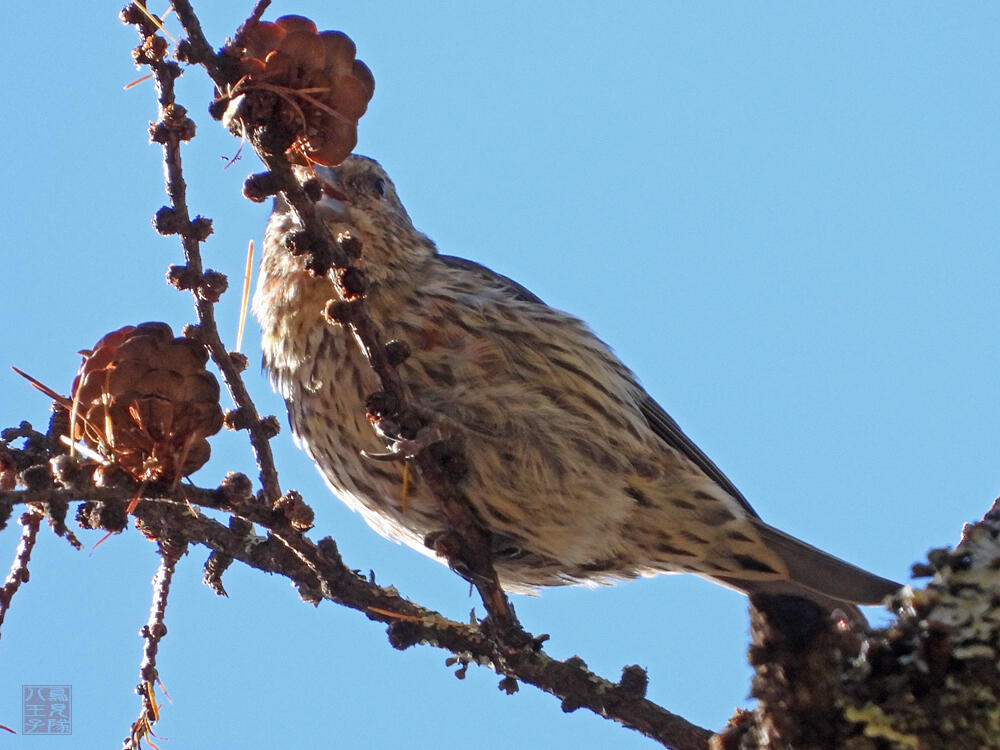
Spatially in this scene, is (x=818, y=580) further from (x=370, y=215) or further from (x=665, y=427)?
(x=370, y=215)

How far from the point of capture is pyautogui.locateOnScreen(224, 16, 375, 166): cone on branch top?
2043 mm

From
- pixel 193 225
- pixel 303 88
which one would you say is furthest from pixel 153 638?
pixel 303 88

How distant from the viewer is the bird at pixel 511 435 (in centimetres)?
352

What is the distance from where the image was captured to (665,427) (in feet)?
13.7

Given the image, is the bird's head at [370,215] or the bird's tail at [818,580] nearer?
the bird's tail at [818,580]

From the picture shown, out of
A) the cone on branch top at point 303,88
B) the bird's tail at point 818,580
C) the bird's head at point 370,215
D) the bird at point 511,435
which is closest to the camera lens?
the cone on branch top at point 303,88

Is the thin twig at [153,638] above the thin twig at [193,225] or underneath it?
underneath

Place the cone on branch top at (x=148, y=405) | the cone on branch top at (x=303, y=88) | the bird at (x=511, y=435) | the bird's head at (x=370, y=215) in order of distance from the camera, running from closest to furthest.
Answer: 1. the cone on branch top at (x=303, y=88)
2. the cone on branch top at (x=148, y=405)
3. the bird at (x=511, y=435)
4. the bird's head at (x=370, y=215)

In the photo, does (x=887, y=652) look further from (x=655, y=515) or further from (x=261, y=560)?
(x=655, y=515)

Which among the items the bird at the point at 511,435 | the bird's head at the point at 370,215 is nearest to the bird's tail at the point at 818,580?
the bird at the point at 511,435

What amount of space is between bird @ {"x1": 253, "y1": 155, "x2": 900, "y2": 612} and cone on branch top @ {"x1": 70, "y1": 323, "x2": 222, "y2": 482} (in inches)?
46.6

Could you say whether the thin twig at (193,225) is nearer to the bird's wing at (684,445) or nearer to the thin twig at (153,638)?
the thin twig at (153,638)

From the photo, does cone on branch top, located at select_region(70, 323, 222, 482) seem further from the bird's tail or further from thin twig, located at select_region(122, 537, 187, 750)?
the bird's tail

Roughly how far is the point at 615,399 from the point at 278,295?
1.22m
